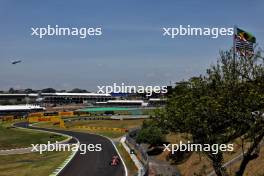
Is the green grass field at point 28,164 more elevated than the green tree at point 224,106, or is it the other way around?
the green tree at point 224,106

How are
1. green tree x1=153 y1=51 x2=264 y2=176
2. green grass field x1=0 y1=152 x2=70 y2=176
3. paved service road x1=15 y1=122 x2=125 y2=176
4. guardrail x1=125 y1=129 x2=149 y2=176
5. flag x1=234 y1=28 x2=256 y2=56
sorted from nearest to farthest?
green tree x1=153 y1=51 x2=264 y2=176, flag x1=234 y1=28 x2=256 y2=56, guardrail x1=125 y1=129 x2=149 y2=176, paved service road x1=15 y1=122 x2=125 y2=176, green grass field x1=0 y1=152 x2=70 y2=176

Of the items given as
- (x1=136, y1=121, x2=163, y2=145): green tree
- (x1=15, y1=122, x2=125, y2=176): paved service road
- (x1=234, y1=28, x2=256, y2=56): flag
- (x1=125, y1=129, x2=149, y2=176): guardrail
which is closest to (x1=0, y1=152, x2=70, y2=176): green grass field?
(x1=15, y1=122, x2=125, y2=176): paved service road

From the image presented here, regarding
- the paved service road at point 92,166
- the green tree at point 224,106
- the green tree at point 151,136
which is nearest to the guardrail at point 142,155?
the green tree at point 151,136

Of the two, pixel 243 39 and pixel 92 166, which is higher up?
pixel 243 39

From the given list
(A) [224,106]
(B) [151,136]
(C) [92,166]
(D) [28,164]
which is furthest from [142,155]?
(A) [224,106]

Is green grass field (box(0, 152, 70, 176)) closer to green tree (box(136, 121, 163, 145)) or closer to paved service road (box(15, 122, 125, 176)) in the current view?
paved service road (box(15, 122, 125, 176))

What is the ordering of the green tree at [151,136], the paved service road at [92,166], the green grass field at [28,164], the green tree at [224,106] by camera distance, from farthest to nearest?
the green tree at [151,136], the green grass field at [28,164], the paved service road at [92,166], the green tree at [224,106]

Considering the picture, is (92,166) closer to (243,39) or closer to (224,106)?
(243,39)

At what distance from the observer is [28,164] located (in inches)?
1826

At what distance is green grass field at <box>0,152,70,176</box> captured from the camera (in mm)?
40037

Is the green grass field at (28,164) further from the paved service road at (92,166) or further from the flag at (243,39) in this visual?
the flag at (243,39)

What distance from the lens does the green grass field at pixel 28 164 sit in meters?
40.0

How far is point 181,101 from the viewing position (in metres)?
22.3

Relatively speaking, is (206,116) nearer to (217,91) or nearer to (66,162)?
(217,91)
